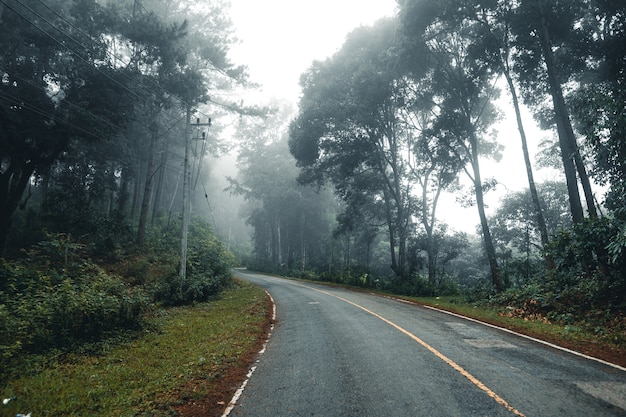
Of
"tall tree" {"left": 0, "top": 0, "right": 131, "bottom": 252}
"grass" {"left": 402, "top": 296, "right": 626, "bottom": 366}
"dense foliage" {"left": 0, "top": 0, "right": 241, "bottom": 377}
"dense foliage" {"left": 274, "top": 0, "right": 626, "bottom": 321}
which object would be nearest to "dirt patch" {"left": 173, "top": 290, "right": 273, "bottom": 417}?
"dense foliage" {"left": 0, "top": 0, "right": 241, "bottom": 377}

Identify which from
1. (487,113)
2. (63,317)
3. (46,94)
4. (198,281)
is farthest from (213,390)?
(487,113)

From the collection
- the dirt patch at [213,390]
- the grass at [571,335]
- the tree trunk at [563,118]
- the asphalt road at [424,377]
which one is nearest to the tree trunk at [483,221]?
the tree trunk at [563,118]

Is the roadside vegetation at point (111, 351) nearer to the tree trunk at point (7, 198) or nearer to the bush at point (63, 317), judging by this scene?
the bush at point (63, 317)

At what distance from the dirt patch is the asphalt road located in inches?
10.9

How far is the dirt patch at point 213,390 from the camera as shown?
4.74 meters

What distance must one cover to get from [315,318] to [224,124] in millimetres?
36466

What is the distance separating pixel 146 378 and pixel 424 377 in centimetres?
492

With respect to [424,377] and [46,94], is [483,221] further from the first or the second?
[46,94]

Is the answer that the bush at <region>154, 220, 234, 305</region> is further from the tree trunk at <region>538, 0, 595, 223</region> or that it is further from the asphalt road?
the tree trunk at <region>538, 0, 595, 223</region>

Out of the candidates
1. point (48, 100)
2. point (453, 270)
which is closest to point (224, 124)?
point (48, 100)

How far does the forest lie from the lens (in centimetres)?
1008

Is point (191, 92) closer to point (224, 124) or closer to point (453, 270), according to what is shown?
point (224, 124)

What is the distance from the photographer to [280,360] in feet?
22.1

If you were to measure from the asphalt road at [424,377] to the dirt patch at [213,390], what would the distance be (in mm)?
277
